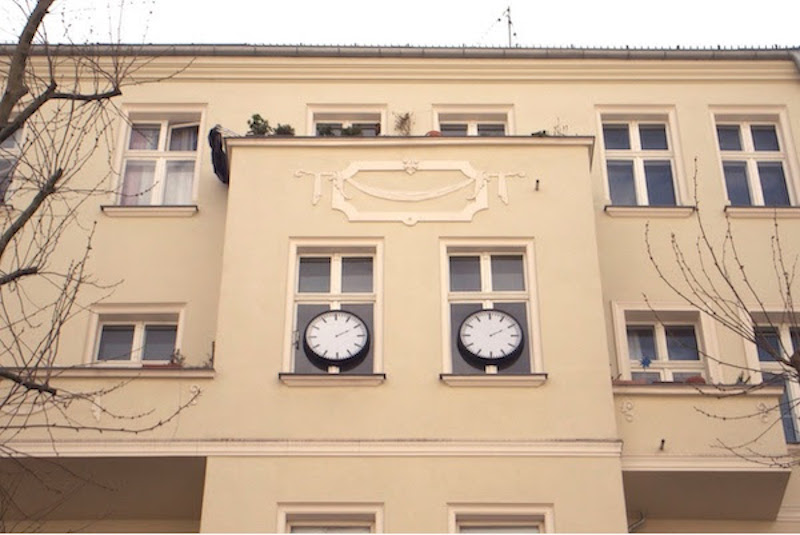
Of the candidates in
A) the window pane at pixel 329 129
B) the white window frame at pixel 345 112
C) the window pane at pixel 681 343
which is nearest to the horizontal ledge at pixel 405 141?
the window pane at pixel 329 129

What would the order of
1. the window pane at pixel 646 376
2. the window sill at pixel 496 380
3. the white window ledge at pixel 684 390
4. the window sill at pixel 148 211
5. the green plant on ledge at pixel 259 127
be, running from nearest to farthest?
the window sill at pixel 496 380 → the white window ledge at pixel 684 390 → the window pane at pixel 646 376 → the green plant on ledge at pixel 259 127 → the window sill at pixel 148 211

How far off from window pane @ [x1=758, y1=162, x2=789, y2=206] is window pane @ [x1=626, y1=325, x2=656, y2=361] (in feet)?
8.82

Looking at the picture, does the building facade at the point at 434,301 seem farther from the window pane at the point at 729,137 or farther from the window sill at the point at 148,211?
the window pane at the point at 729,137

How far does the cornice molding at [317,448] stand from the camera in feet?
37.1

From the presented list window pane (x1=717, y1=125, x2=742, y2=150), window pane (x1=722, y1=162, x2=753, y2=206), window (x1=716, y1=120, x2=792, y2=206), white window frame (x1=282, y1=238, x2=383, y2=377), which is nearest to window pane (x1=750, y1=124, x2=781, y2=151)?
window (x1=716, y1=120, x2=792, y2=206)

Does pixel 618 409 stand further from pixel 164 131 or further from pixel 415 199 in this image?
pixel 164 131

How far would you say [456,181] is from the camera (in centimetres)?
1325

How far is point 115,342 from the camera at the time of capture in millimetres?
13562

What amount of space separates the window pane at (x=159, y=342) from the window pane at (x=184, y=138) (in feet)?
9.35

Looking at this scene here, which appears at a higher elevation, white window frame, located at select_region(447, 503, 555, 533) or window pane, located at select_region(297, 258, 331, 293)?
window pane, located at select_region(297, 258, 331, 293)

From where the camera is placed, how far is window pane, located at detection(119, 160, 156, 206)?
14.8 meters

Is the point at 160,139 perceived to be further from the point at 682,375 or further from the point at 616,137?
the point at 682,375

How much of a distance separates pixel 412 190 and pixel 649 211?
3251mm

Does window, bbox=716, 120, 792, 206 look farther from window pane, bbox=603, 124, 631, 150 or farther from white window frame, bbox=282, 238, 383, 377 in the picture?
white window frame, bbox=282, 238, 383, 377
